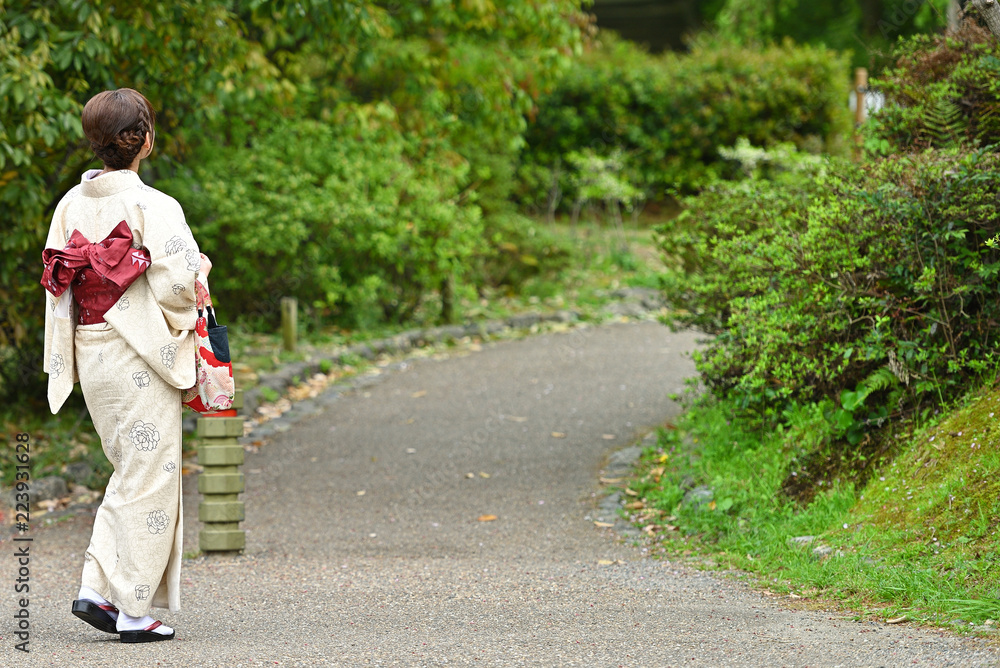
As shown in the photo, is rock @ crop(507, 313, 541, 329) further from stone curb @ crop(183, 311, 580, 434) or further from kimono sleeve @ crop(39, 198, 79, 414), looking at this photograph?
kimono sleeve @ crop(39, 198, 79, 414)

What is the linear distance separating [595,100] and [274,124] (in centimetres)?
728

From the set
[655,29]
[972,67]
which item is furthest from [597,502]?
[655,29]

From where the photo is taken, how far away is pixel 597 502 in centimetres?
638

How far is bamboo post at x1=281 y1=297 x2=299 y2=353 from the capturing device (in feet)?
32.8

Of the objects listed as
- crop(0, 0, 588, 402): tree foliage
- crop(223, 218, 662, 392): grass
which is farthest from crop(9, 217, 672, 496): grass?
crop(0, 0, 588, 402): tree foliage

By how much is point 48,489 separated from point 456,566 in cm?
303

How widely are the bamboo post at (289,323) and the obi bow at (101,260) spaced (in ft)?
20.6

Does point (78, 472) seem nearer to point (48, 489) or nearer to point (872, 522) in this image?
point (48, 489)

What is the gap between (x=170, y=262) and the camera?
3.71 meters

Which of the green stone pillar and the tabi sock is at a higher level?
the tabi sock

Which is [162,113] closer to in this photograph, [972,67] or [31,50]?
[31,50]

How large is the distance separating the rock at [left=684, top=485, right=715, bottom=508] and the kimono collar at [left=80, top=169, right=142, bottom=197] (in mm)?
3417

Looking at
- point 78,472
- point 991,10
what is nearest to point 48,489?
A: point 78,472

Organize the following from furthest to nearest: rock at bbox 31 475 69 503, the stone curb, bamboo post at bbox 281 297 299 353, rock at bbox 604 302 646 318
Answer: rock at bbox 604 302 646 318 → bamboo post at bbox 281 297 299 353 → the stone curb → rock at bbox 31 475 69 503
